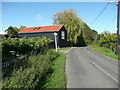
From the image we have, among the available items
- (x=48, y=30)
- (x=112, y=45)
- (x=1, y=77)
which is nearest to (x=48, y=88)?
(x=1, y=77)

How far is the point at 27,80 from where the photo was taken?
4.93 meters

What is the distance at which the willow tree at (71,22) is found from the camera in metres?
39.2

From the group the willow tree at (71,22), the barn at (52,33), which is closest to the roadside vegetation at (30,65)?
the barn at (52,33)

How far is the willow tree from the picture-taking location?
39.2 metres

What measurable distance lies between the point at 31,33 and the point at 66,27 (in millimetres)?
11619

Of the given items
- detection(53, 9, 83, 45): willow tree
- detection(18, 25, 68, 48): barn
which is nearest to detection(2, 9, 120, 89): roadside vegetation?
detection(18, 25, 68, 48): barn

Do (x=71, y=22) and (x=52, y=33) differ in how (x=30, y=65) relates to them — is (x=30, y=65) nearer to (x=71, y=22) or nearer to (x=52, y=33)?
(x=52, y=33)

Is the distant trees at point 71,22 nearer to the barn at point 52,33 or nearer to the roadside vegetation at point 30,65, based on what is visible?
the barn at point 52,33

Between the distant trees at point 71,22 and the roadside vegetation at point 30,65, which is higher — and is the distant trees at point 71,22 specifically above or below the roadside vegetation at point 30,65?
above

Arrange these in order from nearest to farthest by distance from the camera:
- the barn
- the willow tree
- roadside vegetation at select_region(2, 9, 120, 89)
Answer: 1. roadside vegetation at select_region(2, 9, 120, 89)
2. the barn
3. the willow tree

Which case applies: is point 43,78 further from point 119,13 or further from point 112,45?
point 112,45

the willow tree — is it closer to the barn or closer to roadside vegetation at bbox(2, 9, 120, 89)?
the barn

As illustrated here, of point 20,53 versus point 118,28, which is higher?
point 118,28

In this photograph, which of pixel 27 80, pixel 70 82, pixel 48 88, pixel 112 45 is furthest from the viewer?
pixel 112 45
